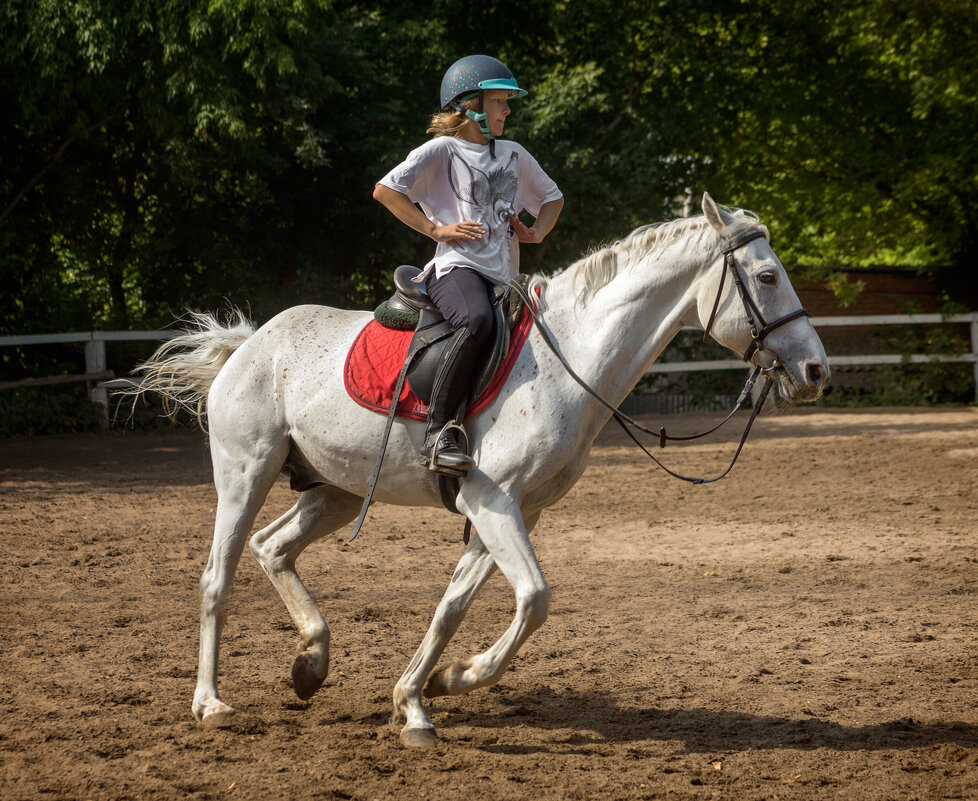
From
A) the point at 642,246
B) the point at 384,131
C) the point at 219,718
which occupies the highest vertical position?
the point at 384,131

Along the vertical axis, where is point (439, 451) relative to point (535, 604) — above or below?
above

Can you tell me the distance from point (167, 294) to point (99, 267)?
1186 millimetres

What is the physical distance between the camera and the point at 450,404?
4.10 metres

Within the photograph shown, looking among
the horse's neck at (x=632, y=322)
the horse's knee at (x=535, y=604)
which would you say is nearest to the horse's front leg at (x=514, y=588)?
the horse's knee at (x=535, y=604)

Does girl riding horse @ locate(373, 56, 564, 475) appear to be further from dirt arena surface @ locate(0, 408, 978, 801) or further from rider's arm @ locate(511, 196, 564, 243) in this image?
dirt arena surface @ locate(0, 408, 978, 801)

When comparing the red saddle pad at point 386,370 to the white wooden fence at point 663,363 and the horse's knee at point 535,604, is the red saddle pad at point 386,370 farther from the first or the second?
the white wooden fence at point 663,363

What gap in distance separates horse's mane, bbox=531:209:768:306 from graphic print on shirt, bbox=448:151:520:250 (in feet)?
1.04

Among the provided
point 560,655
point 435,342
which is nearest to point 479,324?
point 435,342

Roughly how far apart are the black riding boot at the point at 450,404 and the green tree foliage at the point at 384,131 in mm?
9761

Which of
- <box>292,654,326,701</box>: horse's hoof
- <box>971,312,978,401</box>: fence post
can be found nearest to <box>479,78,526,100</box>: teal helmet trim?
<box>292,654,326,701</box>: horse's hoof

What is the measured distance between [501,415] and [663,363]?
14.6 metres

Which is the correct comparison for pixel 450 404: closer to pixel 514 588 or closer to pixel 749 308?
pixel 514 588

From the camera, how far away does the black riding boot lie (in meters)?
4.04

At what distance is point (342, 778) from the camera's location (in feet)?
12.0
